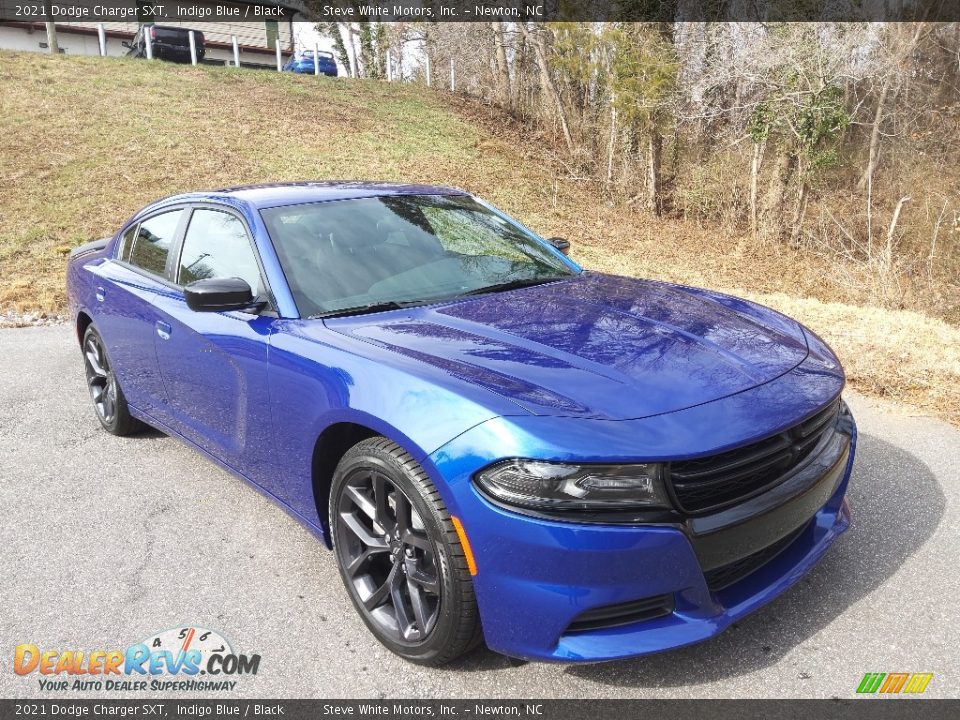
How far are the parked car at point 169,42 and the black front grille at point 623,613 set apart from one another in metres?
27.1

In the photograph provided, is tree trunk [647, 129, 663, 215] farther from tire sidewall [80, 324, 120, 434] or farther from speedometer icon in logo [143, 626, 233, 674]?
speedometer icon in logo [143, 626, 233, 674]

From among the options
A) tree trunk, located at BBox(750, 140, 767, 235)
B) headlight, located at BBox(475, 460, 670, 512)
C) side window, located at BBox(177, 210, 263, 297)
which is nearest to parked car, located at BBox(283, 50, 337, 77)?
tree trunk, located at BBox(750, 140, 767, 235)

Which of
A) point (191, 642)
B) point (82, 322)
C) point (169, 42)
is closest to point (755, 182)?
point (82, 322)

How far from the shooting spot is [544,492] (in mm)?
2051

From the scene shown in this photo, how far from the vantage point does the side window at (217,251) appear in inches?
131

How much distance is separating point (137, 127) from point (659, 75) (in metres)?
11.9

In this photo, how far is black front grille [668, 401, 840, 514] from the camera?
2.09 metres

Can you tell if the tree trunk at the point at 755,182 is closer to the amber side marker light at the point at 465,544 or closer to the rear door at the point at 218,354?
the rear door at the point at 218,354

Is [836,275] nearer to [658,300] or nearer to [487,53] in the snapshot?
[658,300]

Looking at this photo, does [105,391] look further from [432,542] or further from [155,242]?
[432,542]

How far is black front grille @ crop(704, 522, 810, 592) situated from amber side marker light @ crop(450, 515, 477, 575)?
695 millimetres

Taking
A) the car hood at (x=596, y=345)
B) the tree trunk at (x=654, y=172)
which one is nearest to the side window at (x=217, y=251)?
the car hood at (x=596, y=345)

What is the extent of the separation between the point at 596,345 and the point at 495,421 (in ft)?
2.19

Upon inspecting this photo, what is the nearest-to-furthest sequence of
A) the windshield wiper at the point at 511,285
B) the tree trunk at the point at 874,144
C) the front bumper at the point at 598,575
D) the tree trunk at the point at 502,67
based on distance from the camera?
the front bumper at the point at 598,575, the windshield wiper at the point at 511,285, the tree trunk at the point at 874,144, the tree trunk at the point at 502,67
